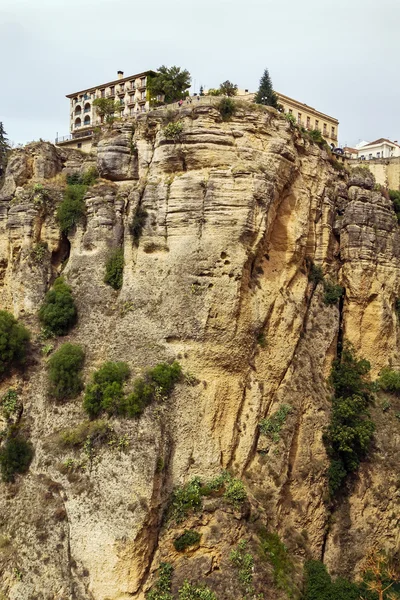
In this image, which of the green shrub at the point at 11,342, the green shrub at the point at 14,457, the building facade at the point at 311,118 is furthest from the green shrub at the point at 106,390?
the building facade at the point at 311,118

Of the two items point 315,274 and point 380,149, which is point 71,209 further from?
point 380,149

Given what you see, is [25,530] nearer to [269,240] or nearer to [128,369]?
[128,369]

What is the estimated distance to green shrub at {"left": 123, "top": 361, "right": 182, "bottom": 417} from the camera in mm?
21938

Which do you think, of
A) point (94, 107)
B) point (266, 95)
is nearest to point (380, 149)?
point (266, 95)

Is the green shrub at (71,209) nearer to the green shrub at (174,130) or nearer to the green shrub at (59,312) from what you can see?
the green shrub at (59,312)

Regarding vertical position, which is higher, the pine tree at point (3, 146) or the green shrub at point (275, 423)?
the pine tree at point (3, 146)

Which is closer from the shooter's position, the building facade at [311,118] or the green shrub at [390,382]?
the green shrub at [390,382]

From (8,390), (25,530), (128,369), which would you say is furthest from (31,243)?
(25,530)

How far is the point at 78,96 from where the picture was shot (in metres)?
44.0

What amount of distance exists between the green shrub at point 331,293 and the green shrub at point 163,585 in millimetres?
14885

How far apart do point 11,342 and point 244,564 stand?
12.8m

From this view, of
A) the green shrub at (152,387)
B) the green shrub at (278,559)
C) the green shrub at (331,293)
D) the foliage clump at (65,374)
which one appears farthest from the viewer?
the green shrub at (331,293)

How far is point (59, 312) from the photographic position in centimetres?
2584

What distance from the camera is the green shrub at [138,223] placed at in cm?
2555
